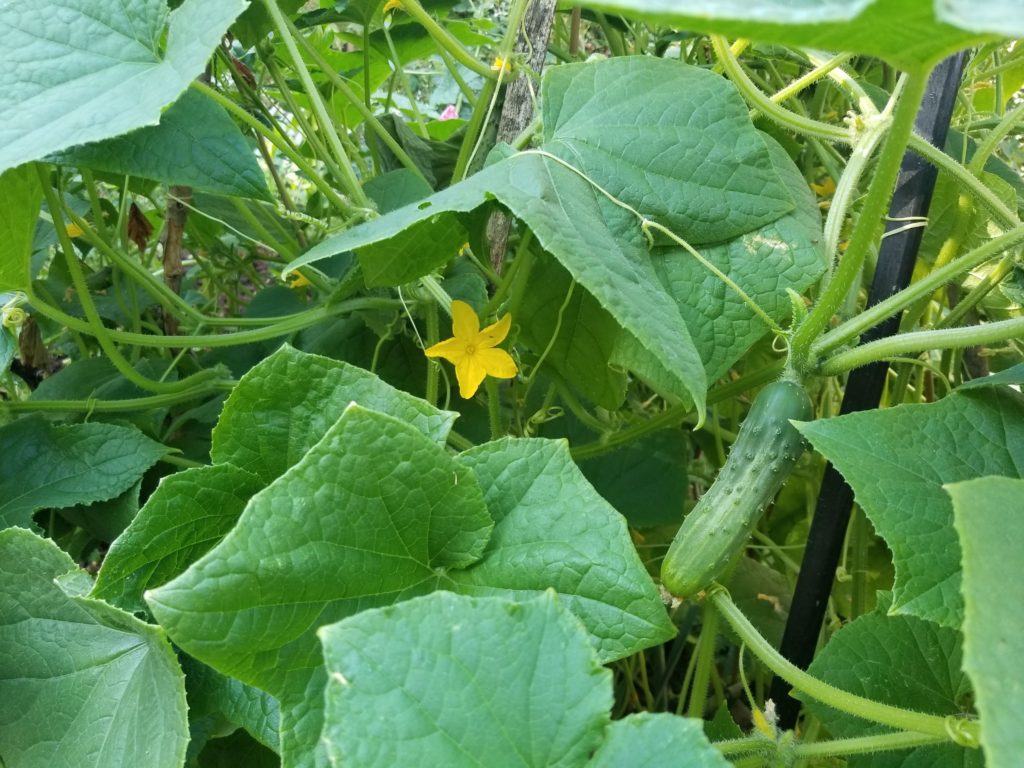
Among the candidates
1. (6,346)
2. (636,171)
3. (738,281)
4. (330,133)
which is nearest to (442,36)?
(330,133)

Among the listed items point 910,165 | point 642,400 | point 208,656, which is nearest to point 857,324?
point 910,165

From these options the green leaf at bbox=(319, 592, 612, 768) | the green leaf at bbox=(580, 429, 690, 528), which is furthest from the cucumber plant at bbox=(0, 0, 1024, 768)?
the green leaf at bbox=(580, 429, 690, 528)

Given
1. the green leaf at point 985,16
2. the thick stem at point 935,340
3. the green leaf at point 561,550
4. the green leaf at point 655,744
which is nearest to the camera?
the green leaf at point 985,16

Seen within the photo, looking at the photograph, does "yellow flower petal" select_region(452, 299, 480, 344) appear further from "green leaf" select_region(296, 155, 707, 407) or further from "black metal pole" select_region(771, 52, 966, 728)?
"black metal pole" select_region(771, 52, 966, 728)

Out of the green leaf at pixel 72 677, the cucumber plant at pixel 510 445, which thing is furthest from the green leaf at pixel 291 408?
the green leaf at pixel 72 677

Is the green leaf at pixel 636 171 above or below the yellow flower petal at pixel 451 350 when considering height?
above

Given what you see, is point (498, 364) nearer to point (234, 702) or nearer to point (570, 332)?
point (570, 332)

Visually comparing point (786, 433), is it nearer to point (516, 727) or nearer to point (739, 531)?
point (739, 531)

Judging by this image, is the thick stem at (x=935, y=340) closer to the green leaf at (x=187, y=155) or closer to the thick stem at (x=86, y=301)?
the green leaf at (x=187, y=155)
